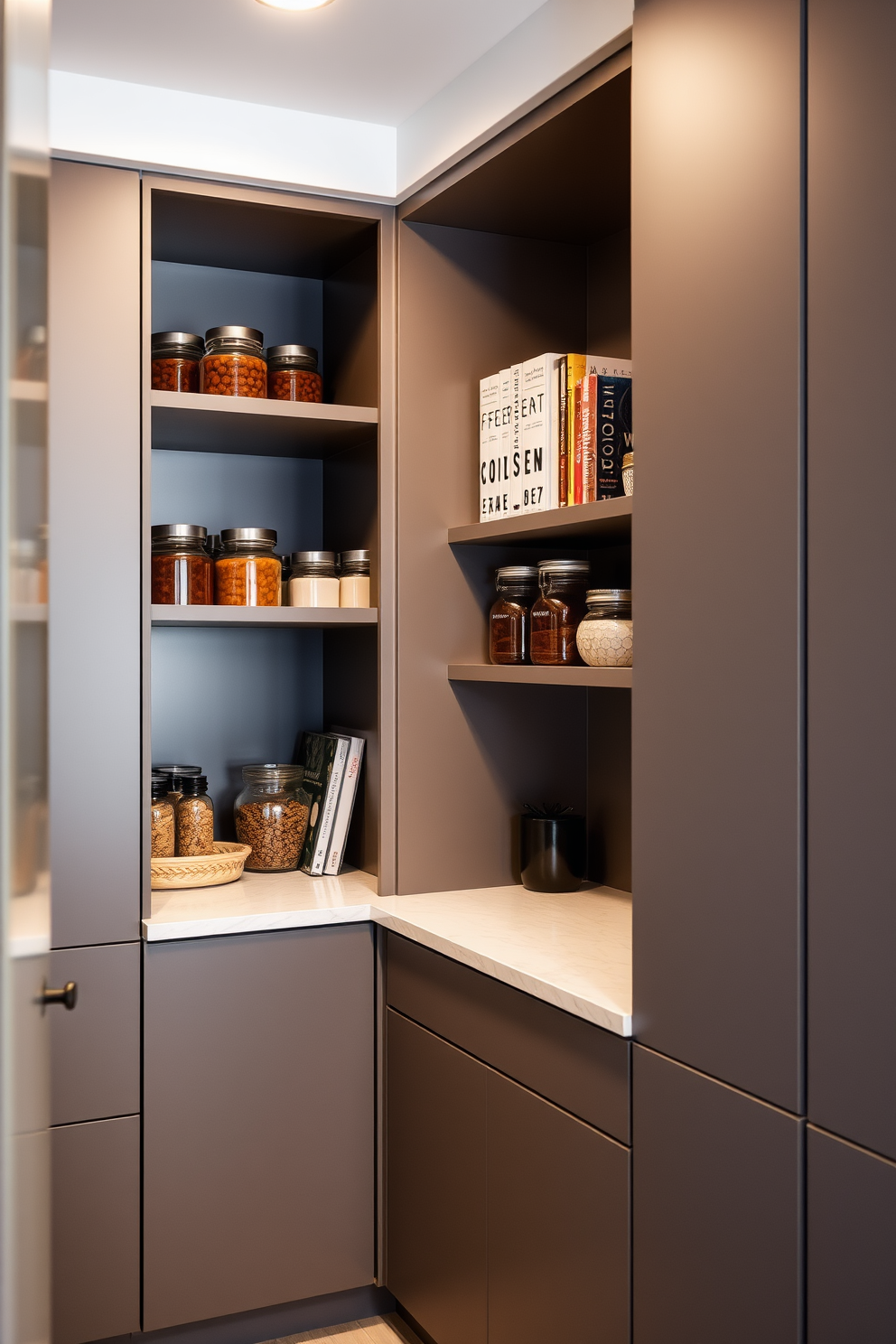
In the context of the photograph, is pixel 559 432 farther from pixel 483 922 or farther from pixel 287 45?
pixel 483 922

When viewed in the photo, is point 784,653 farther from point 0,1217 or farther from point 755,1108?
point 0,1217

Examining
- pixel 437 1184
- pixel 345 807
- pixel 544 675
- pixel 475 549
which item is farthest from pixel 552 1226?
pixel 475 549

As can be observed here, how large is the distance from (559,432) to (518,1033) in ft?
3.55

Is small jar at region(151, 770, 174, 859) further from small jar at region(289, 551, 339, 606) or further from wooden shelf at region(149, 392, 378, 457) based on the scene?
wooden shelf at region(149, 392, 378, 457)

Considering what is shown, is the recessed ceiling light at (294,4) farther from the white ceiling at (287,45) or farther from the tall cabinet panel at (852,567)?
the tall cabinet panel at (852,567)

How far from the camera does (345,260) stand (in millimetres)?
2664

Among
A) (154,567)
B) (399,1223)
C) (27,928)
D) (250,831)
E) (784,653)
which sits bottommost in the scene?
(399,1223)

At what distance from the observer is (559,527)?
211 centimetres

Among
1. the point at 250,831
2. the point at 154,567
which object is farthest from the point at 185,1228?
the point at 154,567

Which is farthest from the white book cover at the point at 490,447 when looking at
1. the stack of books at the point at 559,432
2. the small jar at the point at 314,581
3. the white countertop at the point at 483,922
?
the white countertop at the point at 483,922

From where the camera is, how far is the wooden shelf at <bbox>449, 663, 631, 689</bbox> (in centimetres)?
186

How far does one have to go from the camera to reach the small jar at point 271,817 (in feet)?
8.63

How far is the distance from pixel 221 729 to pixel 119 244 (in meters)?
1.10

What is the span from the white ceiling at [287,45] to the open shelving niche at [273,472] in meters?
0.20
